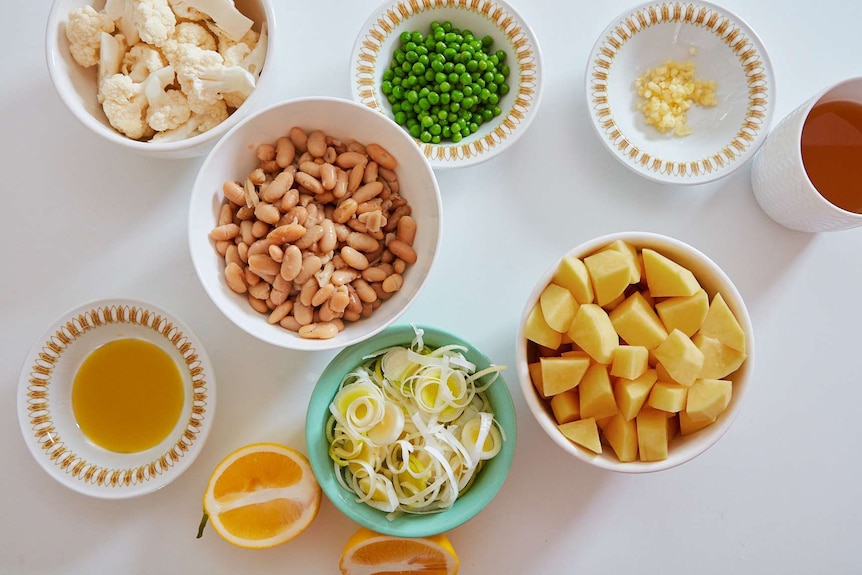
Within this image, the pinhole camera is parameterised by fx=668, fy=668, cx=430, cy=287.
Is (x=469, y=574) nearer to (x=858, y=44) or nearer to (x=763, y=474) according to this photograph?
(x=763, y=474)

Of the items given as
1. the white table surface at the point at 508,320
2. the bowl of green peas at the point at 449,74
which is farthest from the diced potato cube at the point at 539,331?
the bowl of green peas at the point at 449,74

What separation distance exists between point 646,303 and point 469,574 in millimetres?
672

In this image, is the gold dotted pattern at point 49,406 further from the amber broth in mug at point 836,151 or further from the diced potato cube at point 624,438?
the amber broth in mug at point 836,151

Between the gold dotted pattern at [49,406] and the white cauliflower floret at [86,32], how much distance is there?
1.55ft

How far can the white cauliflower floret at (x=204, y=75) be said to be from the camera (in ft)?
3.98

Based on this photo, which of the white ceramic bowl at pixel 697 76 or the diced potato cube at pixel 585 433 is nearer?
the diced potato cube at pixel 585 433

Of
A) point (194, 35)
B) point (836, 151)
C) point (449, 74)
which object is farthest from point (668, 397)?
point (194, 35)

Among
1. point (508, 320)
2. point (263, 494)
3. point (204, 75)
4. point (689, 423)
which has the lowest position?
point (263, 494)

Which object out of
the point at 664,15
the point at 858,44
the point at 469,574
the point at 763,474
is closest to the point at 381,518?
the point at 469,574

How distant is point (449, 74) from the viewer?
136cm

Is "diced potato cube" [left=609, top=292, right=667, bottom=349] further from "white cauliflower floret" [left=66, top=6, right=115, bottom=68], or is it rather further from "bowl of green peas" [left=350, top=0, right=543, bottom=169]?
"white cauliflower floret" [left=66, top=6, right=115, bottom=68]

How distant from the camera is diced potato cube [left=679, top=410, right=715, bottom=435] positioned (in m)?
1.17

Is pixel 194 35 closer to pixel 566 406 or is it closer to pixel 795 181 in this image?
pixel 566 406

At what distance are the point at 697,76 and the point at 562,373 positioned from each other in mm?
736
